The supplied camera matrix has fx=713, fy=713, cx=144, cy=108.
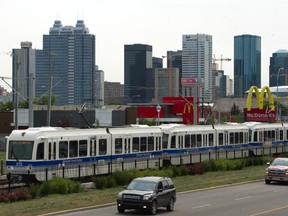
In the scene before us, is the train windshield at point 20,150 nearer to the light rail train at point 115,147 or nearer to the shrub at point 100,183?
the light rail train at point 115,147

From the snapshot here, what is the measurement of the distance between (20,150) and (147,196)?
445 inches

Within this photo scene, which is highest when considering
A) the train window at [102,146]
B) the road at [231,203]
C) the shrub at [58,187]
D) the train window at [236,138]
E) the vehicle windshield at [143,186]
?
the train window at [102,146]

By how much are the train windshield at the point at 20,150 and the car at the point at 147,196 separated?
9.46 metres

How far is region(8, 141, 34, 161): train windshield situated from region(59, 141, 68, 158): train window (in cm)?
178

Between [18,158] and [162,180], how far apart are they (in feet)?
34.1

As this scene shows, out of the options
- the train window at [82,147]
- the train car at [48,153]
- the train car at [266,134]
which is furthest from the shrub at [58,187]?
the train car at [266,134]

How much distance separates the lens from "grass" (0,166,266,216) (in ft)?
86.3

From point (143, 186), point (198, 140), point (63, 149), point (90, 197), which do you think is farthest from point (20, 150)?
point (198, 140)

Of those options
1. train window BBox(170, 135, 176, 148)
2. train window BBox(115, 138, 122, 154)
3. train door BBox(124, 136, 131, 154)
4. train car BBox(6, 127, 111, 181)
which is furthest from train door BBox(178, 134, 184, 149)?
train car BBox(6, 127, 111, 181)

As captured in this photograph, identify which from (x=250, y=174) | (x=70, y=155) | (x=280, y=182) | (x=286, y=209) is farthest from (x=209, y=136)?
(x=286, y=209)

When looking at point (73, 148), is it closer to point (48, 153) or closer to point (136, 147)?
point (48, 153)

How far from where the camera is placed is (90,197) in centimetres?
3081

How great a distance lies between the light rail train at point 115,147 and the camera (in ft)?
114

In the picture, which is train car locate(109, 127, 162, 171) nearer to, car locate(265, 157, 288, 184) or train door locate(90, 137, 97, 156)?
train door locate(90, 137, 97, 156)
